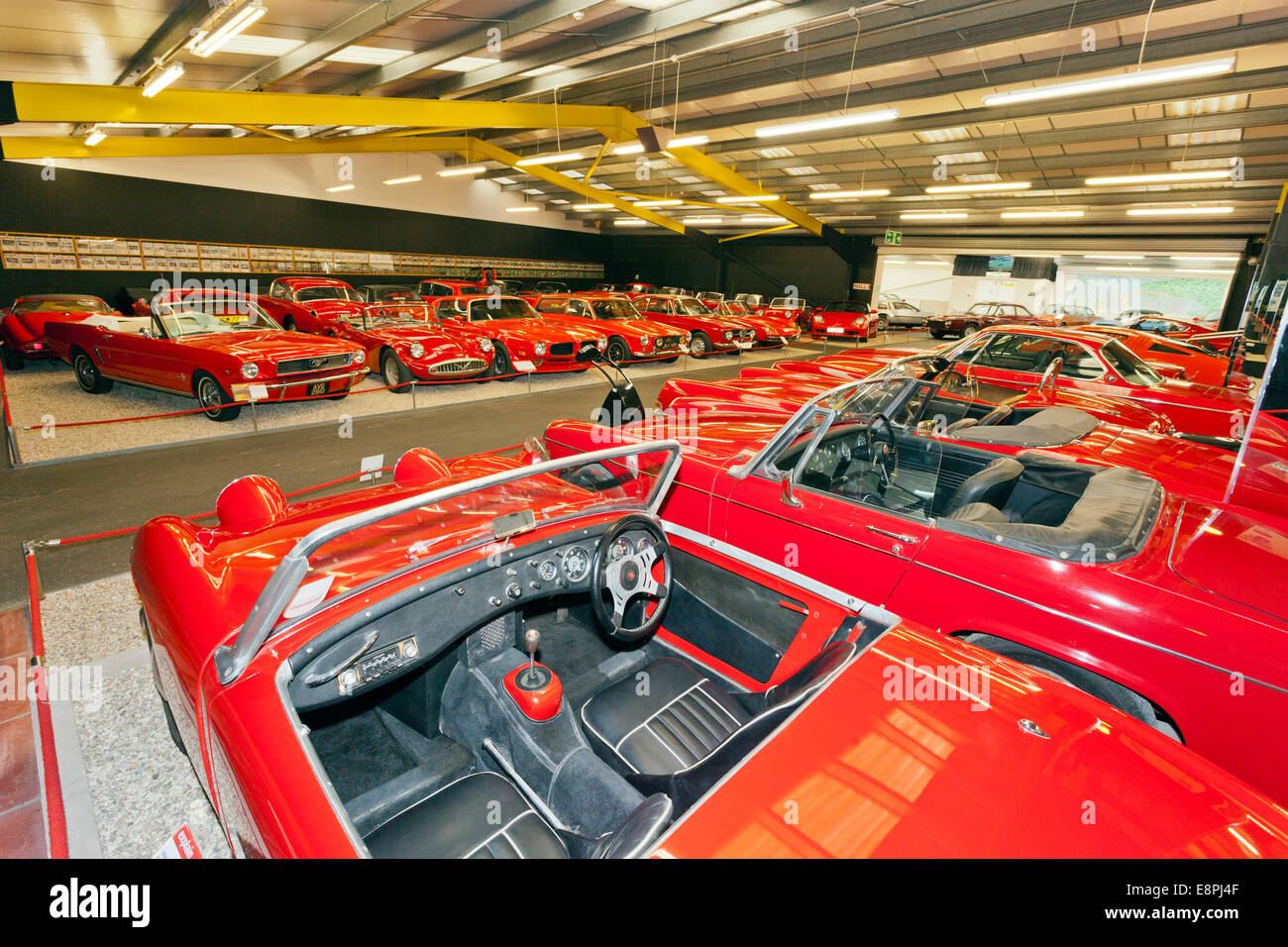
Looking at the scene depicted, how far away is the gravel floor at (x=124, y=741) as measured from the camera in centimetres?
208

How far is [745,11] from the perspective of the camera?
7559 millimetres

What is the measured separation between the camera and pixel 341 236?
20.1 metres

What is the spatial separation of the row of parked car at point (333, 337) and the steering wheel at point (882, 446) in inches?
251

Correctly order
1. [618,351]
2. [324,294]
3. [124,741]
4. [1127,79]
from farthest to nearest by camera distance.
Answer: [324,294] < [618,351] < [1127,79] < [124,741]

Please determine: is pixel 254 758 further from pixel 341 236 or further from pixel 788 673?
pixel 341 236

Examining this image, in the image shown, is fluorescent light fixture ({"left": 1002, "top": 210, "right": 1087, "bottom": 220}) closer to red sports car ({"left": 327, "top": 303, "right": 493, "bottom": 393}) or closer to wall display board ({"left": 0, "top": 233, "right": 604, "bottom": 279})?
red sports car ({"left": 327, "top": 303, "right": 493, "bottom": 393})

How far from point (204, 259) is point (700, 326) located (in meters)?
15.0

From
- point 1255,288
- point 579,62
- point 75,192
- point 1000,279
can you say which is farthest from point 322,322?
point 1000,279

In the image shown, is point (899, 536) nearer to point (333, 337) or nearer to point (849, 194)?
point (333, 337)

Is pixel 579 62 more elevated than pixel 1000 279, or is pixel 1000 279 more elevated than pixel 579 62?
pixel 579 62

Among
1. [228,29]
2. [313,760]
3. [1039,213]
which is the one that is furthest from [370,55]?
[1039,213]

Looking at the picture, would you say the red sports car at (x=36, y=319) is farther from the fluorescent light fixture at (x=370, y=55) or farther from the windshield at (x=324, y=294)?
the fluorescent light fixture at (x=370, y=55)

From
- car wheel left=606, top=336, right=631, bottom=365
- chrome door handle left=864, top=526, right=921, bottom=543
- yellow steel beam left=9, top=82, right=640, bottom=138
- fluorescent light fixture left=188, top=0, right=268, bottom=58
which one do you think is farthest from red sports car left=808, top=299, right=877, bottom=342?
chrome door handle left=864, top=526, right=921, bottom=543
